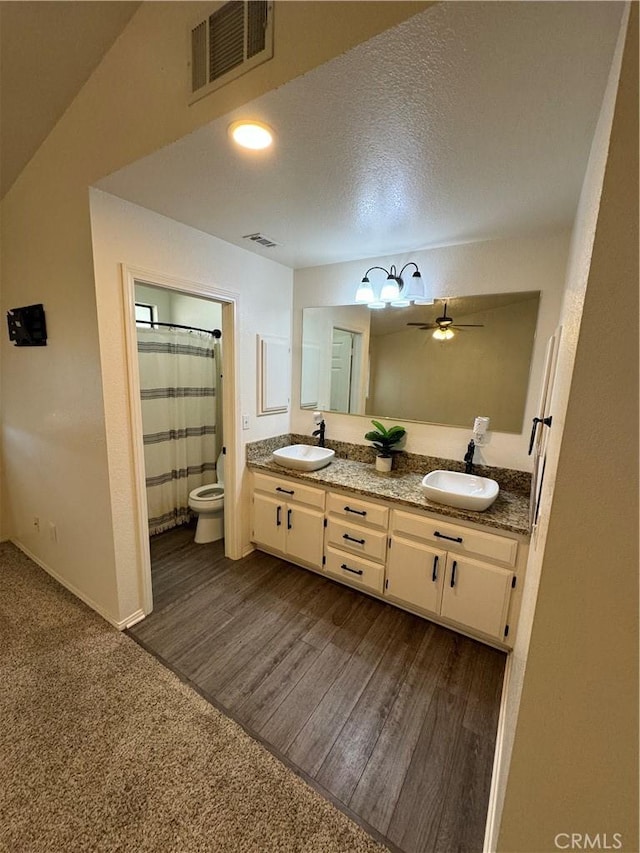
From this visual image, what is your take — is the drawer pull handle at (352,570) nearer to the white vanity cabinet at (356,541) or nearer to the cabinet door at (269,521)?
the white vanity cabinet at (356,541)

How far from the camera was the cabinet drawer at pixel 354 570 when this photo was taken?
222 centimetres

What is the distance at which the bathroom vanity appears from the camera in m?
1.82

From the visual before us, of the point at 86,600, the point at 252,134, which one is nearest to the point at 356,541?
the point at 86,600

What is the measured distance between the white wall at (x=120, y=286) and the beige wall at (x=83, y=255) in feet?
0.10

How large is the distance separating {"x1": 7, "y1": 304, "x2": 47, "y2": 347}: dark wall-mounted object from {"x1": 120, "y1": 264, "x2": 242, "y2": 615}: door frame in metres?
0.75

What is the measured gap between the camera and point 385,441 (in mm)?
2498

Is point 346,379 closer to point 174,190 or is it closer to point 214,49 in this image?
point 174,190

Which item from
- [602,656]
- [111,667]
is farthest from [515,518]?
[111,667]

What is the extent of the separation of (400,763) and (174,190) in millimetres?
2705

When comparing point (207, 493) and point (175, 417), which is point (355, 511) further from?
point (175, 417)

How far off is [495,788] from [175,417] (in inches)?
125

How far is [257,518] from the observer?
273 centimetres

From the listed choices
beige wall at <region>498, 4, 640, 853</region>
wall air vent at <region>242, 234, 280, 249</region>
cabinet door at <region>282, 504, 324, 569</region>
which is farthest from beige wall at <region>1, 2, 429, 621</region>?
cabinet door at <region>282, 504, 324, 569</region>

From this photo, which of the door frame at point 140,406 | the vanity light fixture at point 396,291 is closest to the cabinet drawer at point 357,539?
the door frame at point 140,406
